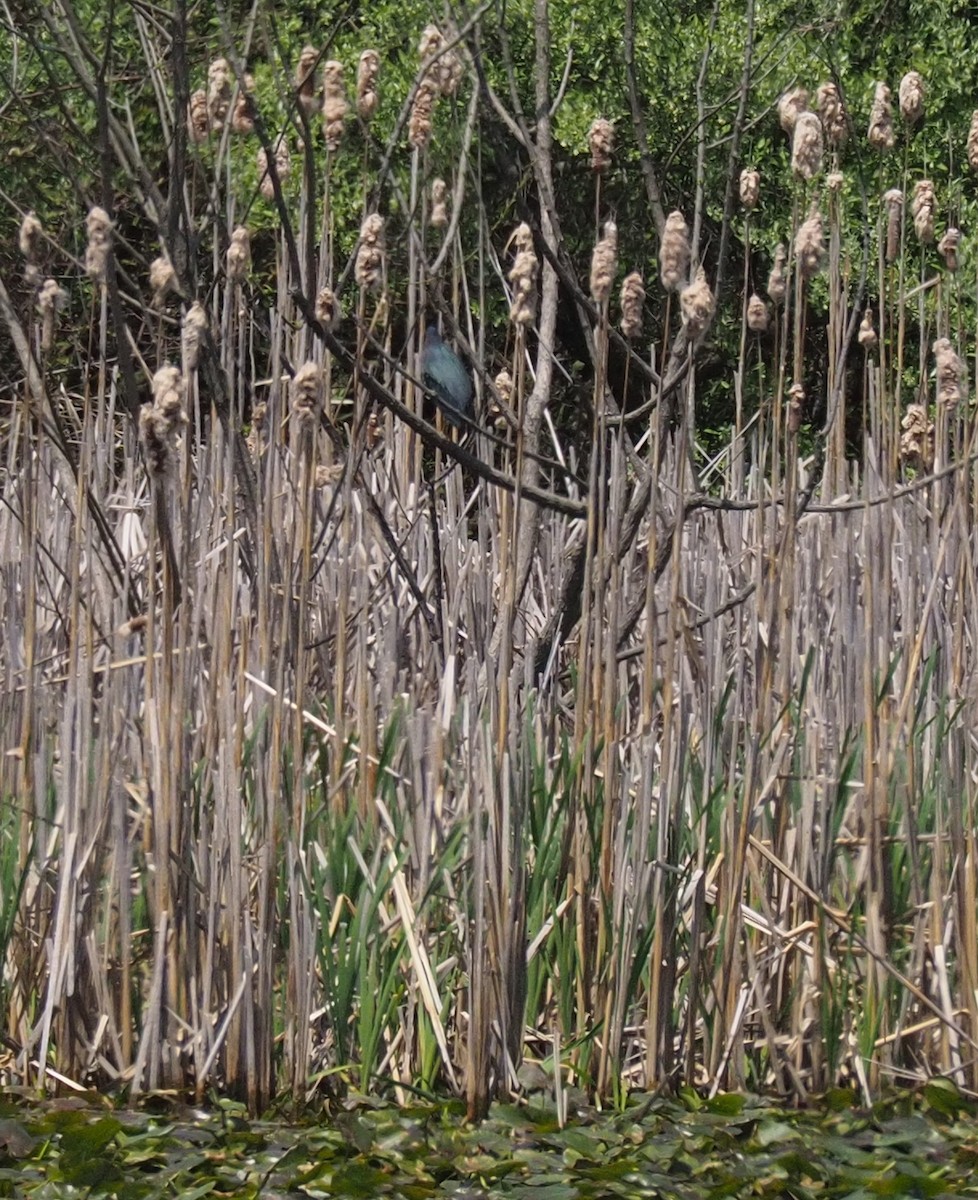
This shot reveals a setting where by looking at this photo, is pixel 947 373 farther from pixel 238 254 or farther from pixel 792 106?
pixel 238 254

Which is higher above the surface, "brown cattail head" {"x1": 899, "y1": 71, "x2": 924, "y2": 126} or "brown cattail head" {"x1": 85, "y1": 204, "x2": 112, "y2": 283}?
"brown cattail head" {"x1": 899, "y1": 71, "x2": 924, "y2": 126}

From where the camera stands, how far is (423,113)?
2693 mm

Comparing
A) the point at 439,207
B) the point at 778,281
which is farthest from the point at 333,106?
the point at 439,207

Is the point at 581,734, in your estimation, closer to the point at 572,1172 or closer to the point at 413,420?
the point at 572,1172

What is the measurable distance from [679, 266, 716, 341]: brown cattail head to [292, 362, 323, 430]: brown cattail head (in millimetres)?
471

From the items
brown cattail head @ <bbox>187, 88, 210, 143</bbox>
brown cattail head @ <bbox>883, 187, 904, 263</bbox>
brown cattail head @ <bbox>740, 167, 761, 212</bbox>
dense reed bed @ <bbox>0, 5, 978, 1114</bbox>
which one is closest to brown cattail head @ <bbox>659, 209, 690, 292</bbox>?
dense reed bed @ <bbox>0, 5, 978, 1114</bbox>

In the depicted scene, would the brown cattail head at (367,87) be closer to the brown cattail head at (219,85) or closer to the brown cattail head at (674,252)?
the brown cattail head at (219,85)

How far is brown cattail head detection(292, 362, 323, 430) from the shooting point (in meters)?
2.21

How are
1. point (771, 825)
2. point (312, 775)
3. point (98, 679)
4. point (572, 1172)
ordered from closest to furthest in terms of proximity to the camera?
point (572, 1172), point (771, 825), point (312, 775), point (98, 679)

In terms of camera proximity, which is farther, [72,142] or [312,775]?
[72,142]

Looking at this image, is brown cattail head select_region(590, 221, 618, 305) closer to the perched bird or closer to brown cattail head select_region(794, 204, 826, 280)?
brown cattail head select_region(794, 204, 826, 280)

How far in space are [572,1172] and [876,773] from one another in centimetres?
64

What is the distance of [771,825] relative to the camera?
241cm

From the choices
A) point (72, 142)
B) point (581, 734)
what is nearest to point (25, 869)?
point (581, 734)
